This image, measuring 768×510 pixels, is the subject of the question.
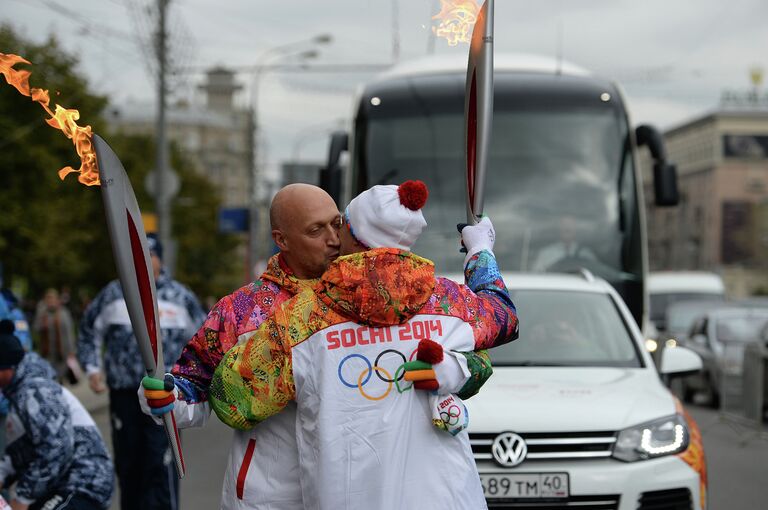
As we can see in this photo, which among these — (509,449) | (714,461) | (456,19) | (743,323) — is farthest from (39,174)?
(456,19)

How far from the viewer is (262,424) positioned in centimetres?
346

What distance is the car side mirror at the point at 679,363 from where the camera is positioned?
6695mm

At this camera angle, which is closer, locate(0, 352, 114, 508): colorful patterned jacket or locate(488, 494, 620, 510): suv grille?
locate(0, 352, 114, 508): colorful patterned jacket

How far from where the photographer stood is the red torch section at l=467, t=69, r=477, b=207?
148 inches

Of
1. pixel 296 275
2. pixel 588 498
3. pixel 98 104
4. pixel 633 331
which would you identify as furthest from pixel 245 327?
pixel 98 104

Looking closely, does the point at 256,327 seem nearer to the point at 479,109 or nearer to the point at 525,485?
the point at 479,109

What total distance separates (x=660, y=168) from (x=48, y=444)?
739 cm

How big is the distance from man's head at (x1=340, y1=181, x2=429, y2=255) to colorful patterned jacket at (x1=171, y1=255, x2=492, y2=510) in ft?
1.18

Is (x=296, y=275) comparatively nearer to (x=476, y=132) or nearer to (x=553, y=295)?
(x=476, y=132)

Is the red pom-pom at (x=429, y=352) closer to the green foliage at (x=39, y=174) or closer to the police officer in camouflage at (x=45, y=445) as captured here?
the police officer in camouflage at (x=45, y=445)

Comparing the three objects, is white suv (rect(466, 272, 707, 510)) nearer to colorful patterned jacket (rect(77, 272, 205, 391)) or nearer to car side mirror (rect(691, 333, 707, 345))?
colorful patterned jacket (rect(77, 272, 205, 391))

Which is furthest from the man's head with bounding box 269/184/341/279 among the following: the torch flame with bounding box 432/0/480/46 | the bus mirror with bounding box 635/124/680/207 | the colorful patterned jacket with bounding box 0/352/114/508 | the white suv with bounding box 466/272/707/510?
the bus mirror with bounding box 635/124/680/207

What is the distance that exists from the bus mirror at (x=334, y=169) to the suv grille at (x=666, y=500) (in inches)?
211

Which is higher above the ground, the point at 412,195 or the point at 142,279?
the point at 412,195
